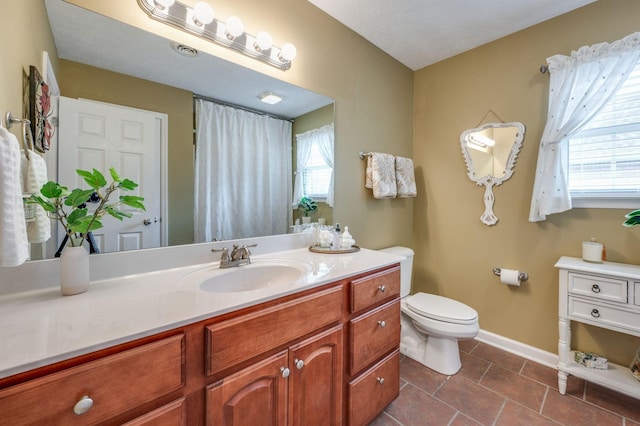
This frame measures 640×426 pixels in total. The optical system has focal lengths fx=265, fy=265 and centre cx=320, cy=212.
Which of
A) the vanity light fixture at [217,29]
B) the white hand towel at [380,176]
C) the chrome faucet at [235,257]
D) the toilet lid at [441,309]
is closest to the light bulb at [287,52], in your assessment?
the vanity light fixture at [217,29]

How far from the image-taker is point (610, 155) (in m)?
1.63

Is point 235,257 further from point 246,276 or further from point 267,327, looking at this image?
point 267,327

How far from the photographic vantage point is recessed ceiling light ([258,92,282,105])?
60.1 inches

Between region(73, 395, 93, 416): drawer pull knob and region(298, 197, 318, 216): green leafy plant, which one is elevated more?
region(298, 197, 318, 216): green leafy plant

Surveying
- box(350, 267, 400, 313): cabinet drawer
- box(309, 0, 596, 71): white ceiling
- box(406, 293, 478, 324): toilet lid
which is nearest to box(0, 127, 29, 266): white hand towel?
box(350, 267, 400, 313): cabinet drawer

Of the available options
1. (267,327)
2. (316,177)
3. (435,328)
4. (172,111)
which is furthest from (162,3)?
(435,328)

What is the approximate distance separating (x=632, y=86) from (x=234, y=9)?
2314 mm

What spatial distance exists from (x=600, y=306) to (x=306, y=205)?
177cm

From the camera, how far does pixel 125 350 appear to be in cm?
62

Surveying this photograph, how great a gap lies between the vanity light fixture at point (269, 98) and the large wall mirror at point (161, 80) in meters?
0.02

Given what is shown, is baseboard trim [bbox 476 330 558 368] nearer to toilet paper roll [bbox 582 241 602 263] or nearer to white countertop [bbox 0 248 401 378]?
toilet paper roll [bbox 582 241 602 263]

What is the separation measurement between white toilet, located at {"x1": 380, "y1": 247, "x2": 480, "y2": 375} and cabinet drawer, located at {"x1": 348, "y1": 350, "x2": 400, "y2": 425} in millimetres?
431

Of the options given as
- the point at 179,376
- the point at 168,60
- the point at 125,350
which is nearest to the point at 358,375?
the point at 179,376

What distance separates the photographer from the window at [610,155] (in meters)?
1.56
